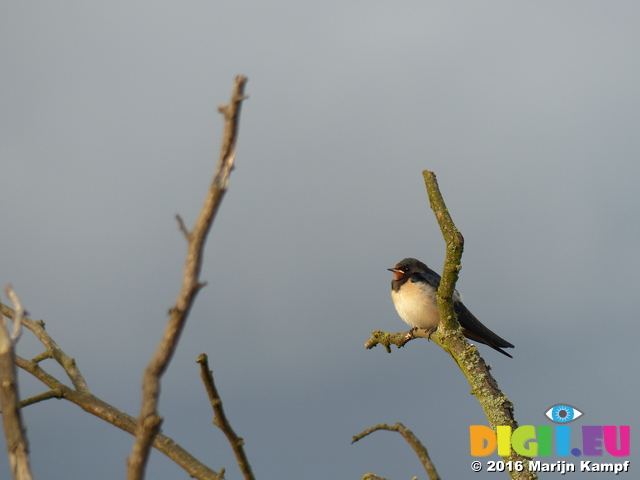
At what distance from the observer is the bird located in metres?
10.0

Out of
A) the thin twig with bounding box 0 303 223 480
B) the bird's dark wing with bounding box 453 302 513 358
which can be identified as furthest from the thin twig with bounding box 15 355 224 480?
the bird's dark wing with bounding box 453 302 513 358

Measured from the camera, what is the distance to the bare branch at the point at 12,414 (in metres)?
3.09

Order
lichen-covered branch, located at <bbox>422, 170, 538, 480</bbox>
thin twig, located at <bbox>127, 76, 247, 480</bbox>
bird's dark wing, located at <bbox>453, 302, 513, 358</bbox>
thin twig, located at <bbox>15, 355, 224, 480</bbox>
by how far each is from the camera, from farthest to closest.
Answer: bird's dark wing, located at <bbox>453, 302, 513, 358</bbox> < lichen-covered branch, located at <bbox>422, 170, 538, 480</bbox> < thin twig, located at <bbox>15, 355, 224, 480</bbox> < thin twig, located at <bbox>127, 76, 247, 480</bbox>

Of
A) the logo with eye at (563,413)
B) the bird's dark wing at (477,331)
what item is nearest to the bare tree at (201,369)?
the logo with eye at (563,413)

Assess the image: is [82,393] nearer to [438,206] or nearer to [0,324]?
[0,324]

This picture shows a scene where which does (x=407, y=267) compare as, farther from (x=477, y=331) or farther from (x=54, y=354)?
(x=54, y=354)

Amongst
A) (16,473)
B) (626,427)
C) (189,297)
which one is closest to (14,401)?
(16,473)

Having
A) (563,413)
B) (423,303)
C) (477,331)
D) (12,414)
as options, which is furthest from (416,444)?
(423,303)

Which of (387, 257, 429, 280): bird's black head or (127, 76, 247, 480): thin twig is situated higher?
(387, 257, 429, 280): bird's black head

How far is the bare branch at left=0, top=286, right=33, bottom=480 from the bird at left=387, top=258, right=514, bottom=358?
6.12m

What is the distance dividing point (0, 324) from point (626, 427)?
697 centimetres

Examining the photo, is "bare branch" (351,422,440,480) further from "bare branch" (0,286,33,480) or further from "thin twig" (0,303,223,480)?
"bare branch" (0,286,33,480)

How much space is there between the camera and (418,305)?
34.7 ft

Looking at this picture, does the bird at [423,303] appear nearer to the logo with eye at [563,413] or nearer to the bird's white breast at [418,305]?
the bird's white breast at [418,305]
